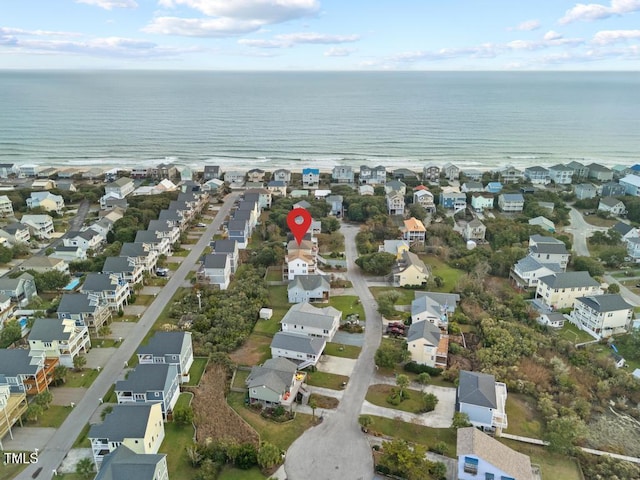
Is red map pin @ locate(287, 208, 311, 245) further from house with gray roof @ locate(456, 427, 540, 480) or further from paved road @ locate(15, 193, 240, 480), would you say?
house with gray roof @ locate(456, 427, 540, 480)

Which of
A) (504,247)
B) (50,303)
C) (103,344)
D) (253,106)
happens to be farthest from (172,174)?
(253,106)

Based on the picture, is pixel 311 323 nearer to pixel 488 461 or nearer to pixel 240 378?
pixel 240 378

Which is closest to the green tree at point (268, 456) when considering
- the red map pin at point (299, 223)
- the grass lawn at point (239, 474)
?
the grass lawn at point (239, 474)

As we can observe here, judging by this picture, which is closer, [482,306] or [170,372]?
[170,372]

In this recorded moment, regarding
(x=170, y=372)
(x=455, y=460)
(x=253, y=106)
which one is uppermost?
(x=253, y=106)

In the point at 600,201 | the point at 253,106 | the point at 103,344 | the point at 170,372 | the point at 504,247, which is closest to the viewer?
the point at 170,372

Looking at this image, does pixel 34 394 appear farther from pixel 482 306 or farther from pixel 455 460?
pixel 482 306

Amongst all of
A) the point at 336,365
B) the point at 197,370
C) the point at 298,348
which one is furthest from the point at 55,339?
the point at 336,365
